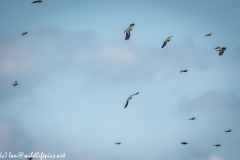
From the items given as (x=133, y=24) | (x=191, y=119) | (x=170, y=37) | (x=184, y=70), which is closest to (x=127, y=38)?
(x=133, y=24)

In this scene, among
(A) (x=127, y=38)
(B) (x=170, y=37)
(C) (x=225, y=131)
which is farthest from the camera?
(C) (x=225, y=131)

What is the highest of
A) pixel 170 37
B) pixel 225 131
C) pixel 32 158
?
pixel 170 37

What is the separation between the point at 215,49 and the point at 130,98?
18.7 meters

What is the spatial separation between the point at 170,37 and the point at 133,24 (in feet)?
27.2

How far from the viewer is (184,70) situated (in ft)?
335

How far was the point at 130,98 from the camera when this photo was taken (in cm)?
9488

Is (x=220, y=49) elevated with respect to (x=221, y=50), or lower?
elevated

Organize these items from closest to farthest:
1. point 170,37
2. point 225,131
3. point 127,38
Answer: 1. point 127,38
2. point 170,37
3. point 225,131

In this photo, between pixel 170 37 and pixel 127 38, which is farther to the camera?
pixel 170 37

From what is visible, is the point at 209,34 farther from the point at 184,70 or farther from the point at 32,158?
the point at 32,158

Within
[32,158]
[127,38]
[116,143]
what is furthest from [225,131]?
[32,158]

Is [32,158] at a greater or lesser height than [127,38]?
lesser

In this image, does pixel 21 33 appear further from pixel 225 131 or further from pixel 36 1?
pixel 225 131

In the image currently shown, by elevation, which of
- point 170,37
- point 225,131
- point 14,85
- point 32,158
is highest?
point 170,37
